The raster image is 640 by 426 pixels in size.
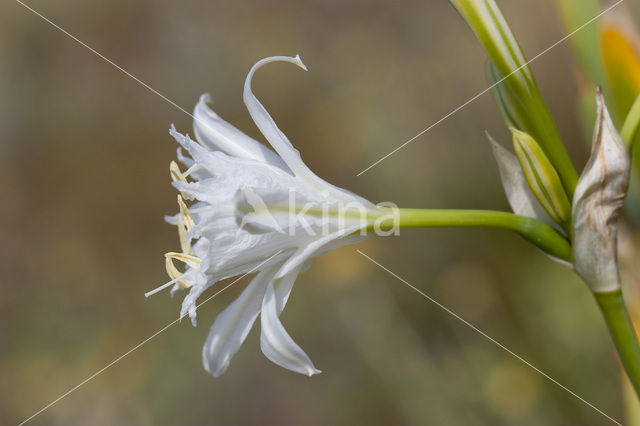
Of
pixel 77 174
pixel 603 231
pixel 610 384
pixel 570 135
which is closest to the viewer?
pixel 603 231

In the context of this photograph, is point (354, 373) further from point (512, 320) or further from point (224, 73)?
point (224, 73)

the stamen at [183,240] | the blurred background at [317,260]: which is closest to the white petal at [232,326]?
the stamen at [183,240]

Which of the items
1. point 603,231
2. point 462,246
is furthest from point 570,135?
point 603,231

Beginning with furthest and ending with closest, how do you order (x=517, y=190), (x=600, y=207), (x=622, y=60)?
(x=622, y=60) < (x=517, y=190) < (x=600, y=207)

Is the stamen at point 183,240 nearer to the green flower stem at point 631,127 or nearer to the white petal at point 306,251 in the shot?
the white petal at point 306,251

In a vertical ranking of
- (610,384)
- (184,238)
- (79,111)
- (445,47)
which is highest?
(79,111)

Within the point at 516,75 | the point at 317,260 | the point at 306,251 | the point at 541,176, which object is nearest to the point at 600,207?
the point at 541,176

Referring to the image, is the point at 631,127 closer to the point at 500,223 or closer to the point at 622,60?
the point at 500,223
